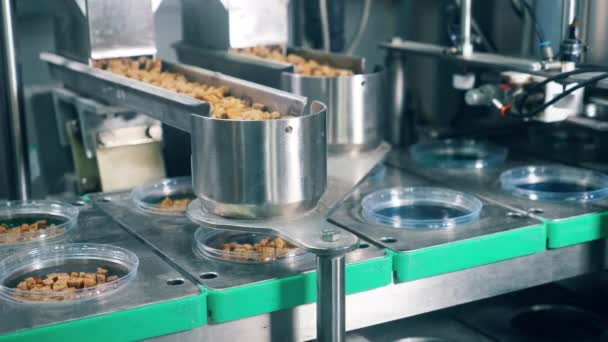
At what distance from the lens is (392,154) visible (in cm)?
Result: 206

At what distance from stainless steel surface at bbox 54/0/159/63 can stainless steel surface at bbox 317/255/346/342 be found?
→ 763mm

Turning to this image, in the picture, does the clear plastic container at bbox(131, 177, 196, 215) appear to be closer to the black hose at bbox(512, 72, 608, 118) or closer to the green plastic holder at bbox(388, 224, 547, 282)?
the green plastic holder at bbox(388, 224, 547, 282)

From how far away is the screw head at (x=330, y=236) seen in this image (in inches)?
48.7

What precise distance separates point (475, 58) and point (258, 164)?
82cm

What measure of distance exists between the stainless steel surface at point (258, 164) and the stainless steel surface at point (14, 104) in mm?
586

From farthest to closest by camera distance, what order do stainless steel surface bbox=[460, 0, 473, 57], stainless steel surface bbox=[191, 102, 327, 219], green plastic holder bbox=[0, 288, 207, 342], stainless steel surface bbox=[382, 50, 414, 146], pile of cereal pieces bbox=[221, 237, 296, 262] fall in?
stainless steel surface bbox=[382, 50, 414, 146] < stainless steel surface bbox=[460, 0, 473, 57] < pile of cereal pieces bbox=[221, 237, 296, 262] < stainless steel surface bbox=[191, 102, 327, 219] < green plastic holder bbox=[0, 288, 207, 342]

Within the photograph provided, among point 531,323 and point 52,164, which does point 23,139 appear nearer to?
point 52,164

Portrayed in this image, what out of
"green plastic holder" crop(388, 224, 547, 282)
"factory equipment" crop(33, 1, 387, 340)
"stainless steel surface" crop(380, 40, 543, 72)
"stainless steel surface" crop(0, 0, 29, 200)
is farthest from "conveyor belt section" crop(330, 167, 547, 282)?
"stainless steel surface" crop(0, 0, 29, 200)

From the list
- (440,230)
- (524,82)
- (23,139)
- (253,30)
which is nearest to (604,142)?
(524,82)

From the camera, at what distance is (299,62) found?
1888mm

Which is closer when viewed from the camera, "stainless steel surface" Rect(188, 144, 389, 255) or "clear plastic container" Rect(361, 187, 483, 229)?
"stainless steel surface" Rect(188, 144, 389, 255)

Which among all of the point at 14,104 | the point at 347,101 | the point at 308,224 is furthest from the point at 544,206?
the point at 14,104

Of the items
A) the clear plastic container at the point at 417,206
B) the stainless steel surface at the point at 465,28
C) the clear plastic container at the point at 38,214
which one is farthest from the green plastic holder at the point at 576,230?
the clear plastic container at the point at 38,214

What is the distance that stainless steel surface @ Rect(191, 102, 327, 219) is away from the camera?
4.07 feet
